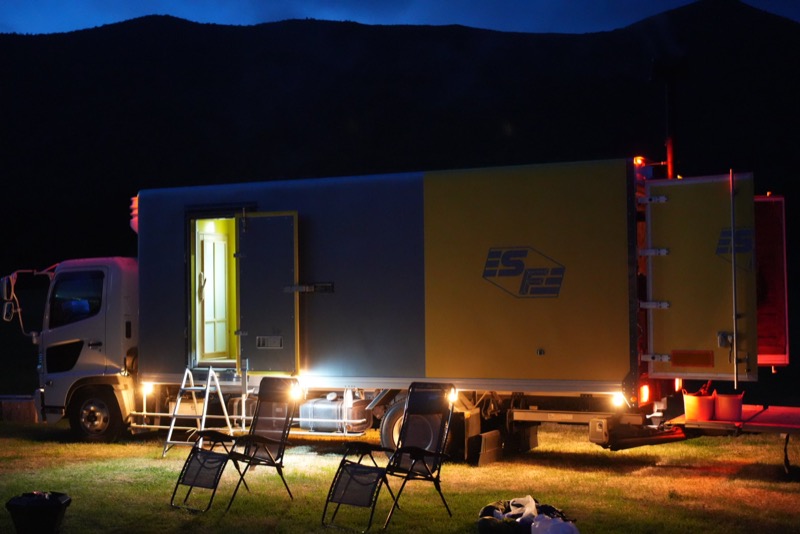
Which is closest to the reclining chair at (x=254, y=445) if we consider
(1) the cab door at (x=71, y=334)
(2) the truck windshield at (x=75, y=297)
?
(1) the cab door at (x=71, y=334)

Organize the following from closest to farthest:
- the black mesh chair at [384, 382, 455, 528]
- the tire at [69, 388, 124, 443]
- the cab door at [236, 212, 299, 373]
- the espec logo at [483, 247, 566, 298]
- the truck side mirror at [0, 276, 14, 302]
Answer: the black mesh chair at [384, 382, 455, 528] < the espec logo at [483, 247, 566, 298] < the cab door at [236, 212, 299, 373] < the truck side mirror at [0, 276, 14, 302] < the tire at [69, 388, 124, 443]

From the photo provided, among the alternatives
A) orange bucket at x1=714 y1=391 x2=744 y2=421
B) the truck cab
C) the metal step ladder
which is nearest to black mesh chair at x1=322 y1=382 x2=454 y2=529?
orange bucket at x1=714 y1=391 x2=744 y2=421

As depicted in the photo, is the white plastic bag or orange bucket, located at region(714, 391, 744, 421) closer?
the white plastic bag

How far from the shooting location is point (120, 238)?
200ft

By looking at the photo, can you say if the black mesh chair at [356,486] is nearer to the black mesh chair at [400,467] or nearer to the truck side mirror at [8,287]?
the black mesh chair at [400,467]

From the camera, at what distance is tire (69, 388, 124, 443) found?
1173cm

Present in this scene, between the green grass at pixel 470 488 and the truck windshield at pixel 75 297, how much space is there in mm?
1516

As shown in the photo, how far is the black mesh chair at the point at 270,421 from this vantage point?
27.1 ft

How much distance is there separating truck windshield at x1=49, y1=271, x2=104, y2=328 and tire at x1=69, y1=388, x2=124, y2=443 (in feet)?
2.98

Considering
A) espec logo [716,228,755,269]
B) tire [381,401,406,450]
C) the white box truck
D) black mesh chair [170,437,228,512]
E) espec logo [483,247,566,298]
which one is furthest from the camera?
tire [381,401,406,450]

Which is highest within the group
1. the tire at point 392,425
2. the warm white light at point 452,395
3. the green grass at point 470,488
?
the warm white light at point 452,395

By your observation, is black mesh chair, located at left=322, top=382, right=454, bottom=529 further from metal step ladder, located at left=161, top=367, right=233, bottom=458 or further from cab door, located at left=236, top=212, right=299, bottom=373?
metal step ladder, located at left=161, top=367, right=233, bottom=458

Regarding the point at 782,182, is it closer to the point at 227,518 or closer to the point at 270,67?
the point at 227,518

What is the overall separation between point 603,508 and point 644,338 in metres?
2.06
